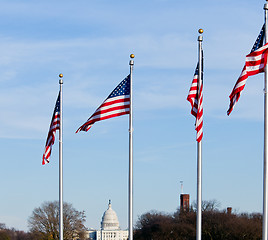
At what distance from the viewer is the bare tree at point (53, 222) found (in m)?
130

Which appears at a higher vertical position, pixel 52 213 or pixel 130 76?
pixel 130 76

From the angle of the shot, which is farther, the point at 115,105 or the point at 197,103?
the point at 115,105

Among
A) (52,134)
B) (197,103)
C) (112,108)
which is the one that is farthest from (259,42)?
(52,134)

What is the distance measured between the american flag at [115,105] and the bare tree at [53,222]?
96909 millimetres

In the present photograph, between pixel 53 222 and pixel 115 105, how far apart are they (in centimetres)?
9998

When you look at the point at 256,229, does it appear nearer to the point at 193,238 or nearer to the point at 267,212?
the point at 193,238

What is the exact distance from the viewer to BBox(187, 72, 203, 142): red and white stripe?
30.9 meters

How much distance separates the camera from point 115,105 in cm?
3384

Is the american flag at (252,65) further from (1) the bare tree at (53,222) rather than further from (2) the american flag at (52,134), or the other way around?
(1) the bare tree at (53,222)

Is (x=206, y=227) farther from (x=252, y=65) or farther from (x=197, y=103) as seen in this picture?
(x=252, y=65)

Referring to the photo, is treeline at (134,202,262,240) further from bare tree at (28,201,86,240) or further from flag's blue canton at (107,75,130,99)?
flag's blue canton at (107,75,130,99)

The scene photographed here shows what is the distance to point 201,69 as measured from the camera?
104 ft

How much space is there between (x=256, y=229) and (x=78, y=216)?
38.7 meters

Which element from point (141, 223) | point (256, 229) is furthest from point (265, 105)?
point (141, 223)
